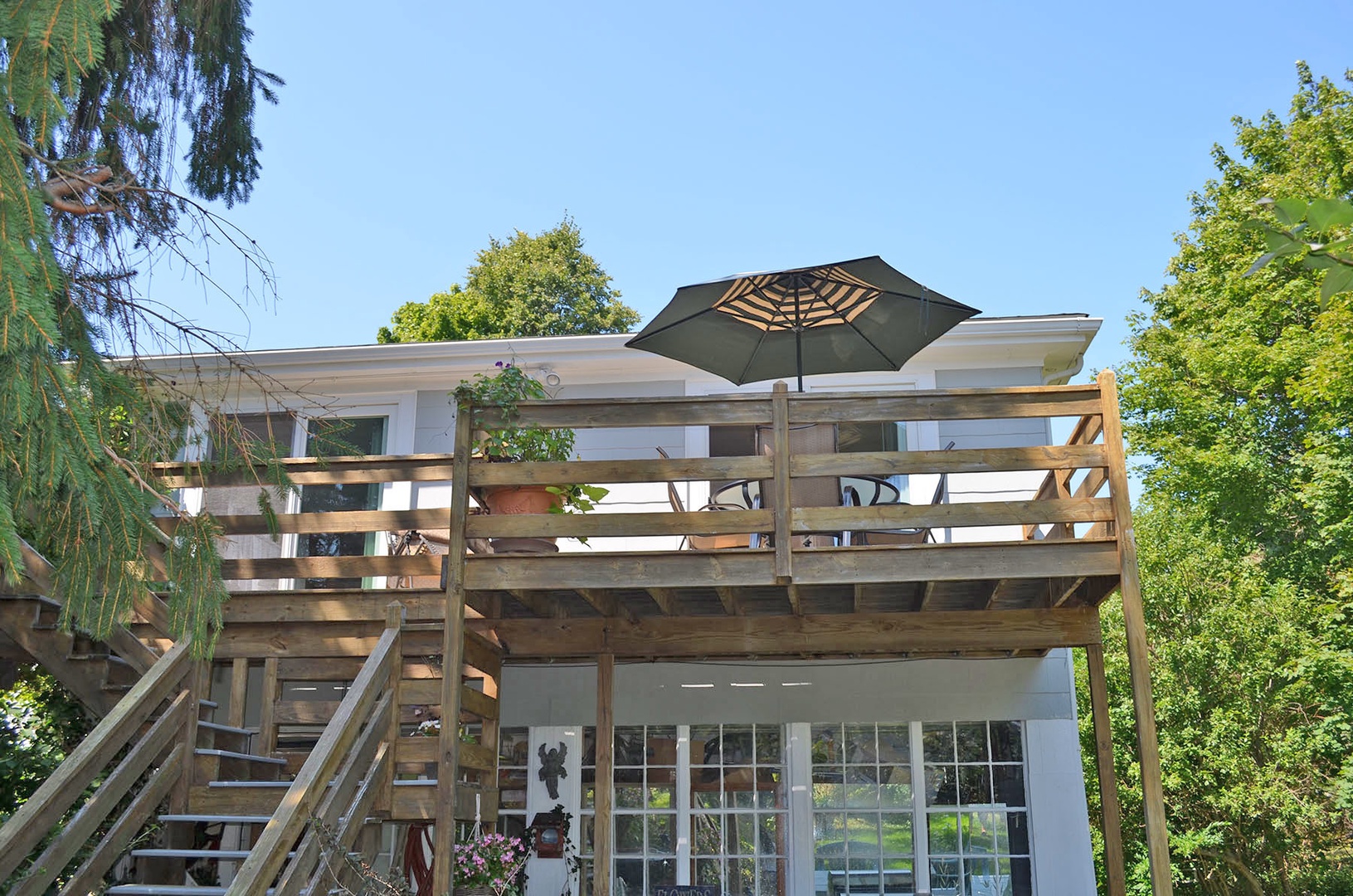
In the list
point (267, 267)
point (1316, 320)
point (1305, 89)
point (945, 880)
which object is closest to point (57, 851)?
point (267, 267)

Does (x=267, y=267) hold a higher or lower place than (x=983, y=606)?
higher

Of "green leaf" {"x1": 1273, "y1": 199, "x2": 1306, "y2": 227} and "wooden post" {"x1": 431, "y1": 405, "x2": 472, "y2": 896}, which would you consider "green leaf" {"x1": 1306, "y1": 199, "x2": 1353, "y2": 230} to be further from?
"wooden post" {"x1": 431, "y1": 405, "x2": 472, "y2": 896}

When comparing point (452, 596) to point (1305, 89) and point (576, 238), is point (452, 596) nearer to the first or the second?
point (1305, 89)

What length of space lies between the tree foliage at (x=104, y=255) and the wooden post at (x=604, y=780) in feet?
8.49

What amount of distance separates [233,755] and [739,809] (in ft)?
12.1

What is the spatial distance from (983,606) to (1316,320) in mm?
11770

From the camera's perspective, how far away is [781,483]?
5457 millimetres

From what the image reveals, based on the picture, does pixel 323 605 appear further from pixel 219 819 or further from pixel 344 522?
pixel 219 819

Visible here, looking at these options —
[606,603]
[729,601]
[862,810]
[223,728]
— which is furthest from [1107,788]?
[223,728]

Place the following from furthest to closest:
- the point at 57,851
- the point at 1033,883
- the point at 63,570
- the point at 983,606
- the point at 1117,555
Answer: the point at 1033,883 → the point at 983,606 → the point at 1117,555 → the point at 57,851 → the point at 63,570

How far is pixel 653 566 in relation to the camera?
5.55m

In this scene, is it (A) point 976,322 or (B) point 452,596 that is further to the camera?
(A) point 976,322

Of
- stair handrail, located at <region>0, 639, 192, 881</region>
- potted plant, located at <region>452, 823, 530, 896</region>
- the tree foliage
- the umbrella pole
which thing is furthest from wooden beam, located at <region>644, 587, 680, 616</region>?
the tree foliage

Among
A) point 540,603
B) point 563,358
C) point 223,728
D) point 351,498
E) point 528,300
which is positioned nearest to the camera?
point 223,728
